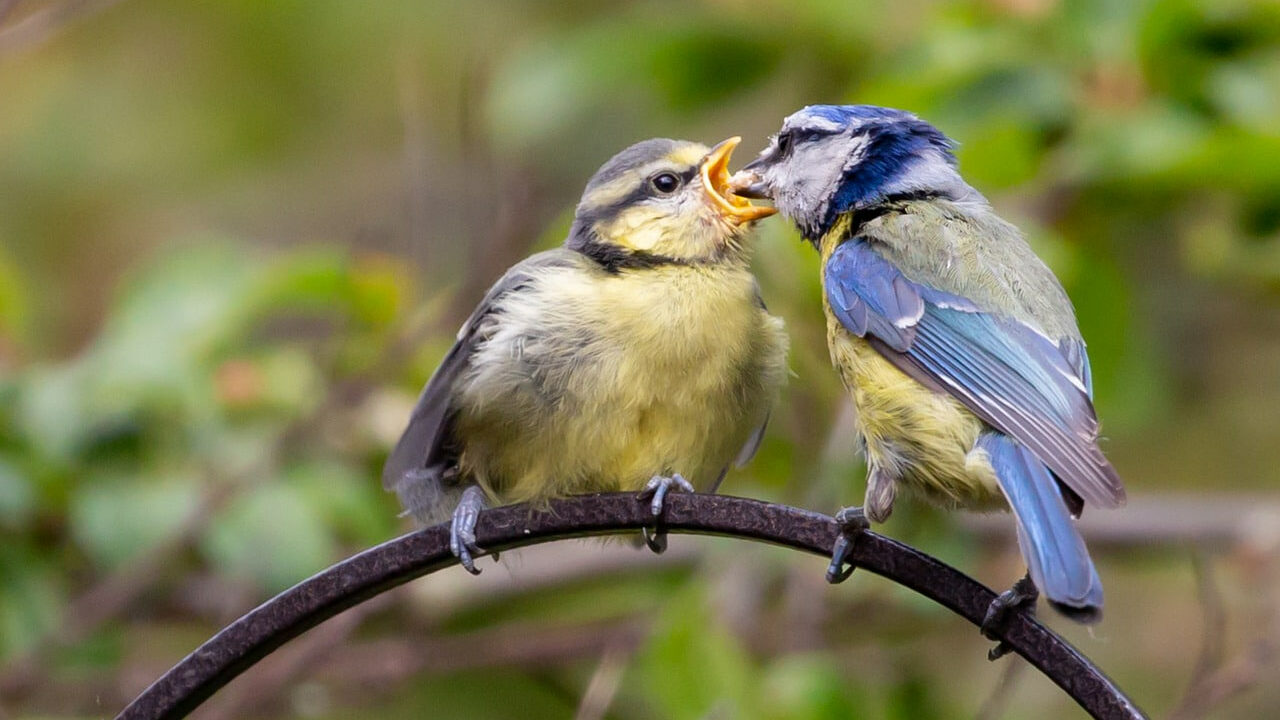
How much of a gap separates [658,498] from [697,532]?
68 millimetres

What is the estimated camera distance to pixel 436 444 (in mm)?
2428

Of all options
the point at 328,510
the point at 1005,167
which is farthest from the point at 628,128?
the point at 328,510

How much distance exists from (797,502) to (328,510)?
39.4 inches

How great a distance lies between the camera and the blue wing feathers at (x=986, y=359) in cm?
184

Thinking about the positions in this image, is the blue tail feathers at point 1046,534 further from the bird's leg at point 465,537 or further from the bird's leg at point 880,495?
the bird's leg at point 465,537

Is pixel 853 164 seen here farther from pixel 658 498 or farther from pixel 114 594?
pixel 114 594

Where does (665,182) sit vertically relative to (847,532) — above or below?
above

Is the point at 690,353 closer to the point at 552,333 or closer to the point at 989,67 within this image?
the point at 552,333

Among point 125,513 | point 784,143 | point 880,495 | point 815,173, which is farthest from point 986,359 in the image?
point 125,513

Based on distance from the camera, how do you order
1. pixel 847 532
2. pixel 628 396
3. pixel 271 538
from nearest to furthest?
pixel 847 532, pixel 628 396, pixel 271 538

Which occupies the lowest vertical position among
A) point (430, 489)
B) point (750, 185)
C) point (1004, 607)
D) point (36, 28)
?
point (1004, 607)

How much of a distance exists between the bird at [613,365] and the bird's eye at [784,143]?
0.37ft

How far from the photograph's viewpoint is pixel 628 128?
4824 mm

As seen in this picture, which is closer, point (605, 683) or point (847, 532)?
point (847, 532)
